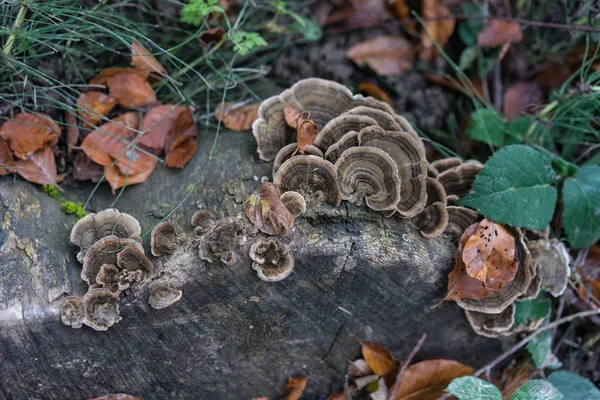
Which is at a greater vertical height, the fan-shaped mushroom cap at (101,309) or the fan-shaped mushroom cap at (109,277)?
the fan-shaped mushroom cap at (109,277)

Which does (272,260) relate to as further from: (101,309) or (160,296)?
(101,309)

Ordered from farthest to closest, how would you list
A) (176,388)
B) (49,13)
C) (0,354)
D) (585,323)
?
1. (585,323)
2. (176,388)
3. (49,13)
4. (0,354)

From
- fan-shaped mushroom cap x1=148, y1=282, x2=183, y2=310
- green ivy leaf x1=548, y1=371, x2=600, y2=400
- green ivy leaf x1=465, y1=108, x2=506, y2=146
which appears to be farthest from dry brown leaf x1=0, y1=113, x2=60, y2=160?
green ivy leaf x1=548, y1=371, x2=600, y2=400

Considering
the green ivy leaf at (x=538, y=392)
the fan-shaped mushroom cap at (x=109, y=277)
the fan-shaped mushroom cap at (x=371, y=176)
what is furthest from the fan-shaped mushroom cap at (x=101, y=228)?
the green ivy leaf at (x=538, y=392)

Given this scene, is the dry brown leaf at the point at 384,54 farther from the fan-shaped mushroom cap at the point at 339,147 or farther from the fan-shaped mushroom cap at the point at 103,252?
the fan-shaped mushroom cap at the point at 103,252

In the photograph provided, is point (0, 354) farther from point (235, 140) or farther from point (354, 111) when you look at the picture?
point (354, 111)

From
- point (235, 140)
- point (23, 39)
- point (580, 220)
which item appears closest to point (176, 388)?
point (235, 140)
